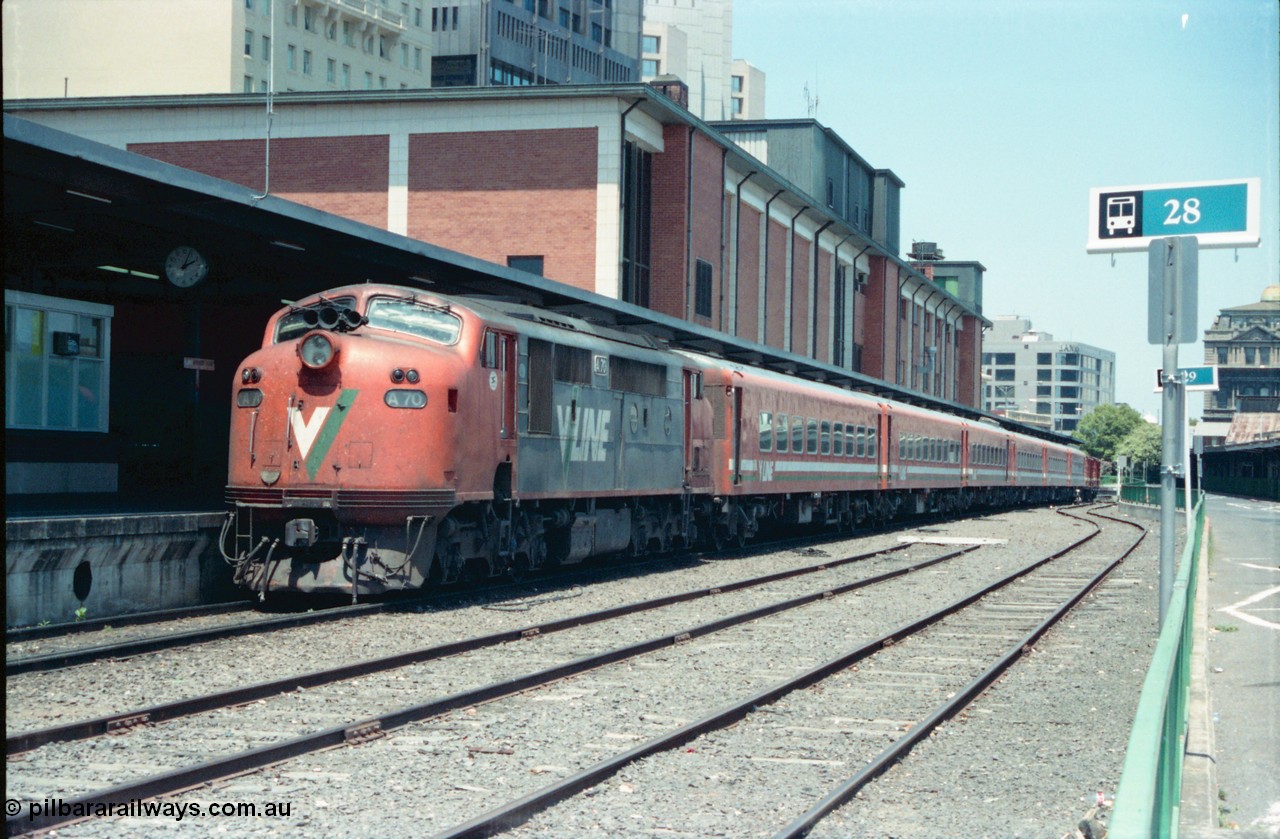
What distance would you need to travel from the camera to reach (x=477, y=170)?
38.2 meters

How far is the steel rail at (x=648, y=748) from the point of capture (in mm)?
6457

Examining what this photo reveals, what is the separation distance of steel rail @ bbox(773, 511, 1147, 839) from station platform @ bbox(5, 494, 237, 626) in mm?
7845

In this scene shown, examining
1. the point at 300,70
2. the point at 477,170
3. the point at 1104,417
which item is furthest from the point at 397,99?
the point at 1104,417

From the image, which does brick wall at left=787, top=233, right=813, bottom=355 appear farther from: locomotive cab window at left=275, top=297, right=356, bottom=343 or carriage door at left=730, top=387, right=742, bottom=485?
locomotive cab window at left=275, top=297, right=356, bottom=343

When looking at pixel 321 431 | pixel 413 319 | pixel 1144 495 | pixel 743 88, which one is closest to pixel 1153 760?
pixel 321 431

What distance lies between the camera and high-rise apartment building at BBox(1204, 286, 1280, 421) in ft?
493

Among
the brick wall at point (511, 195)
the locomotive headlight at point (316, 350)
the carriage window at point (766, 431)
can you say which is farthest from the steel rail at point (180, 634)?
the brick wall at point (511, 195)

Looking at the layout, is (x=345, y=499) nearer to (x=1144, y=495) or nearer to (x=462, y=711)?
(x=462, y=711)

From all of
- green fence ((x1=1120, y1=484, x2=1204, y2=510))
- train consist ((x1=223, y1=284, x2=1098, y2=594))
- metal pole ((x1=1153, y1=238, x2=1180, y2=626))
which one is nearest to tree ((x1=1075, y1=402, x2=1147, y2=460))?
green fence ((x1=1120, y1=484, x2=1204, y2=510))

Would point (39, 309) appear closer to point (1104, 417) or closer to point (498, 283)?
point (498, 283)

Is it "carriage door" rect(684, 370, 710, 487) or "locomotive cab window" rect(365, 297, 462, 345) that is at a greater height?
"locomotive cab window" rect(365, 297, 462, 345)

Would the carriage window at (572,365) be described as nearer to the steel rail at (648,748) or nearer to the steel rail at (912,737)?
the steel rail at (648,748)

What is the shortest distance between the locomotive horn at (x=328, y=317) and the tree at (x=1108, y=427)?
163276mm

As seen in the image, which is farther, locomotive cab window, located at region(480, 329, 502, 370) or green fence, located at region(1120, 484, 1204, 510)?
green fence, located at region(1120, 484, 1204, 510)
